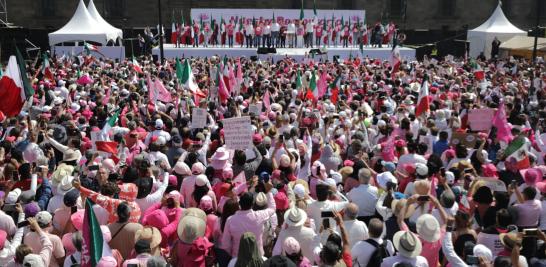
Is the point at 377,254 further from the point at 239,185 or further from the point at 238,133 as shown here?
the point at 238,133

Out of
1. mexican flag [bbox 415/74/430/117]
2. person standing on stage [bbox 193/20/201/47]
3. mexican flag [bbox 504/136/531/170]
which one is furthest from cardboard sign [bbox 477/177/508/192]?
person standing on stage [bbox 193/20/201/47]

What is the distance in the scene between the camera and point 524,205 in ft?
20.5

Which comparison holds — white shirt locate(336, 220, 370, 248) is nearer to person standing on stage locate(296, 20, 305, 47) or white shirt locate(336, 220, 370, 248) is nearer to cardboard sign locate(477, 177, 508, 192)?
cardboard sign locate(477, 177, 508, 192)

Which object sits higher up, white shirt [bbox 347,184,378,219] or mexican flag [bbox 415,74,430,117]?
mexican flag [bbox 415,74,430,117]

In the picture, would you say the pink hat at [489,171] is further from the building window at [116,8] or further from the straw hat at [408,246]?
the building window at [116,8]

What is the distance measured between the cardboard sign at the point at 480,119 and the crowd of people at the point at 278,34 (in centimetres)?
2198

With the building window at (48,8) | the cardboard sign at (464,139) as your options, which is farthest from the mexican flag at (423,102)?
the building window at (48,8)

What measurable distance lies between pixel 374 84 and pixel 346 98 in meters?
2.09

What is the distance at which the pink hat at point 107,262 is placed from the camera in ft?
15.6

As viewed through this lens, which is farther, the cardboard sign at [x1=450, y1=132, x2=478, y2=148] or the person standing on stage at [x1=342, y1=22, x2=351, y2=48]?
the person standing on stage at [x1=342, y1=22, x2=351, y2=48]

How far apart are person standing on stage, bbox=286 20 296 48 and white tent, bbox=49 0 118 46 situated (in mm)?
9375

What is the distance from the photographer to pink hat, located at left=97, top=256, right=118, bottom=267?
15.6 feet

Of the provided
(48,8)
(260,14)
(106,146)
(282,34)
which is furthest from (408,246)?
(48,8)

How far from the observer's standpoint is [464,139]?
9875mm
